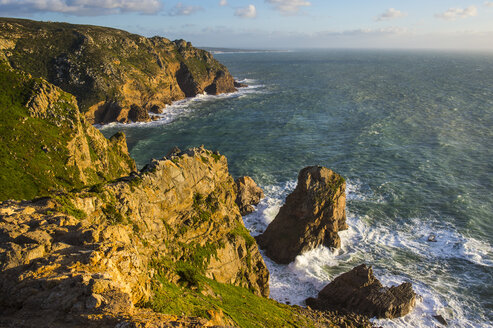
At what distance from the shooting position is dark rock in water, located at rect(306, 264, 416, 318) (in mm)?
31906

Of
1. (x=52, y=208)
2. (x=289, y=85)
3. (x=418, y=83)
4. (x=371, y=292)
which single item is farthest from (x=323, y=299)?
(x=418, y=83)

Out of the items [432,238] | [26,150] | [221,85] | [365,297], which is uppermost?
[221,85]

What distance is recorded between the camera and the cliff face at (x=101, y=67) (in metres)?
105

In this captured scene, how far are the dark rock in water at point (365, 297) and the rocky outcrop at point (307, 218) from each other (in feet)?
25.9

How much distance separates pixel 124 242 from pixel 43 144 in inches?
1183

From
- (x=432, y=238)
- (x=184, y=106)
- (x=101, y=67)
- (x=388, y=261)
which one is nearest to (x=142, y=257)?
(x=388, y=261)

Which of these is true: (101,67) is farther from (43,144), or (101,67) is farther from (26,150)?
(26,150)

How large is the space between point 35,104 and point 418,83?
197 m

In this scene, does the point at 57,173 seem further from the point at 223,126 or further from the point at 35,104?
the point at 223,126

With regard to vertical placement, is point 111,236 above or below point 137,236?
above

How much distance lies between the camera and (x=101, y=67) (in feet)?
373

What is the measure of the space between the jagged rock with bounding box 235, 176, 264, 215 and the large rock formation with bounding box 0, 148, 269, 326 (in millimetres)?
19757

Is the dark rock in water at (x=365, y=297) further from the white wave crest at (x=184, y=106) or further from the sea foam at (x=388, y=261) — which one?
the white wave crest at (x=184, y=106)

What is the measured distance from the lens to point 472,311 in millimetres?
33562
